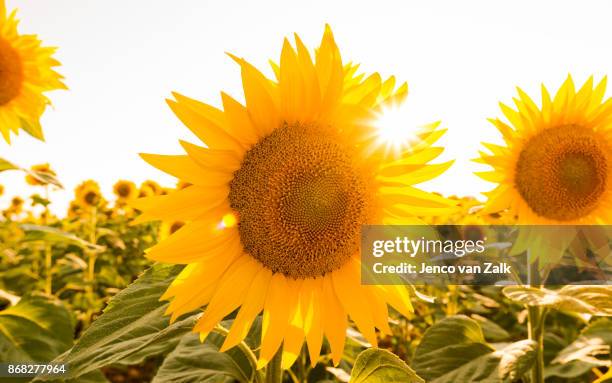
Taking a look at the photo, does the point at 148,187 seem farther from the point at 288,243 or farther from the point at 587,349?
the point at 288,243

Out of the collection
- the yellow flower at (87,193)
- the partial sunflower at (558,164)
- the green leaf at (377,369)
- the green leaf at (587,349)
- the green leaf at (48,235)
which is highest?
the yellow flower at (87,193)

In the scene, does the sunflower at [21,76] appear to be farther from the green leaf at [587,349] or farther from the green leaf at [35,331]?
the green leaf at [587,349]

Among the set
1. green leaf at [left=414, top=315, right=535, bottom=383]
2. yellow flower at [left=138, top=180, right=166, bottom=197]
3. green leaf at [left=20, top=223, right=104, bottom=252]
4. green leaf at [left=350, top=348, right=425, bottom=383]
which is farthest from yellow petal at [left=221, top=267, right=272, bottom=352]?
yellow flower at [left=138, top=180, right=166, bottom=197]

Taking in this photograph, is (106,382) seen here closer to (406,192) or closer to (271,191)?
(271,191)

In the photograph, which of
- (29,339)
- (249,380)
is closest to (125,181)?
(29,339)

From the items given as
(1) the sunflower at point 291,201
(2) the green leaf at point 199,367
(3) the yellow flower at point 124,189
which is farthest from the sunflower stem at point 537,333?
(3) the yellow flower at point 124,189

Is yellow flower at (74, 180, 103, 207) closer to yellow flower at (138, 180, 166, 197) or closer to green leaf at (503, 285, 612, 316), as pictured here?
yellow flower at (138, 180, 166, 197)

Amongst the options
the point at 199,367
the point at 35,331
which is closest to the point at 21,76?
the point at 35,331
